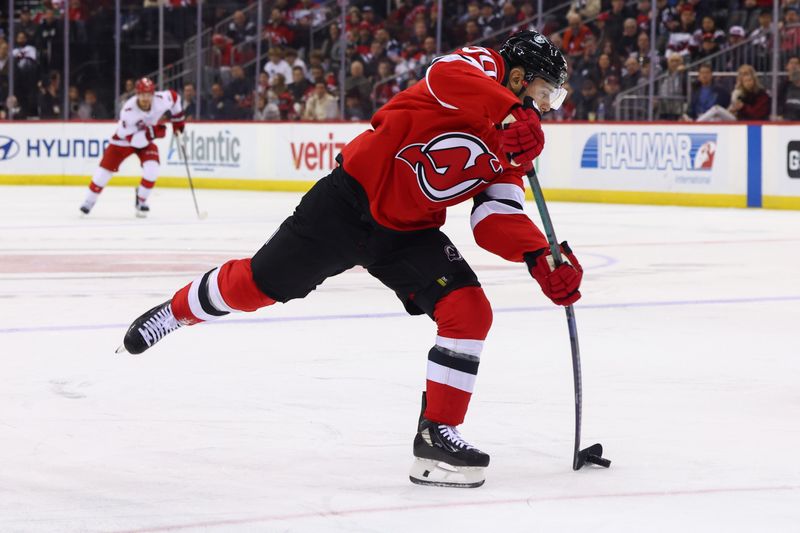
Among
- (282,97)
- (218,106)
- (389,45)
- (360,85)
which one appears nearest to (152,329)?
(360,85)

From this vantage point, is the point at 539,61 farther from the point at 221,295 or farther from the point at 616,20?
the point at 616,20

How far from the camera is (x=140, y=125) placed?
13922 millimetres

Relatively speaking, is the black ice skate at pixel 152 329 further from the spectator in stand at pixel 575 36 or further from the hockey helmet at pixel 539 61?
the spectator in stand at pixel 575 36

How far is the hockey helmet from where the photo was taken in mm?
3506

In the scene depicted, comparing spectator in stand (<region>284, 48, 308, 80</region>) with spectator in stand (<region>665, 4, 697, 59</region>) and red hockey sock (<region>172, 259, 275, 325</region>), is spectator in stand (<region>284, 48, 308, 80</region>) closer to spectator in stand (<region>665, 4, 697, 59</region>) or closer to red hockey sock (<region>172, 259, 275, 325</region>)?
spectator in stand (<region>665, 4, 697, 59</region>)

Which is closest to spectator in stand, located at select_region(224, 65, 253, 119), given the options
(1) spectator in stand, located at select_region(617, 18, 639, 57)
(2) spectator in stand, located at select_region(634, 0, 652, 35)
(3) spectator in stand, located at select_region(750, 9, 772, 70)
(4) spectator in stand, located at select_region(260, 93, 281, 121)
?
(4) spectator in stand, located at select_region(260, 93, 281, 121)

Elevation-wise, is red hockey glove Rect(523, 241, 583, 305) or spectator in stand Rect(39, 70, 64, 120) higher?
spectator in stand Rect(39, 70, 64, 120)

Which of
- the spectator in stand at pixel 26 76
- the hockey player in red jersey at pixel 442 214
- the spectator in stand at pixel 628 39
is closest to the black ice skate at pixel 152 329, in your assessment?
the hockey player in red jersey at pixel 442 214

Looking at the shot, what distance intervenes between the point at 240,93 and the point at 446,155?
15.2m

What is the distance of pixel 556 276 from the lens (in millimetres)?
3434

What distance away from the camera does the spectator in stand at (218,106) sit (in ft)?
60.2

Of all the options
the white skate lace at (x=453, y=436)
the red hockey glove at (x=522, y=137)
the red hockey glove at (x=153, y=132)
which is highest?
the red hockey glove at (x=522, y=137)

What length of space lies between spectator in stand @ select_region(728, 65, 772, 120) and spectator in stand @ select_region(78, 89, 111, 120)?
→ 881 centimetres

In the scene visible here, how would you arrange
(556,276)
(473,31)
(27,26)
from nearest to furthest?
(556,276), (473,31), (27,26)
